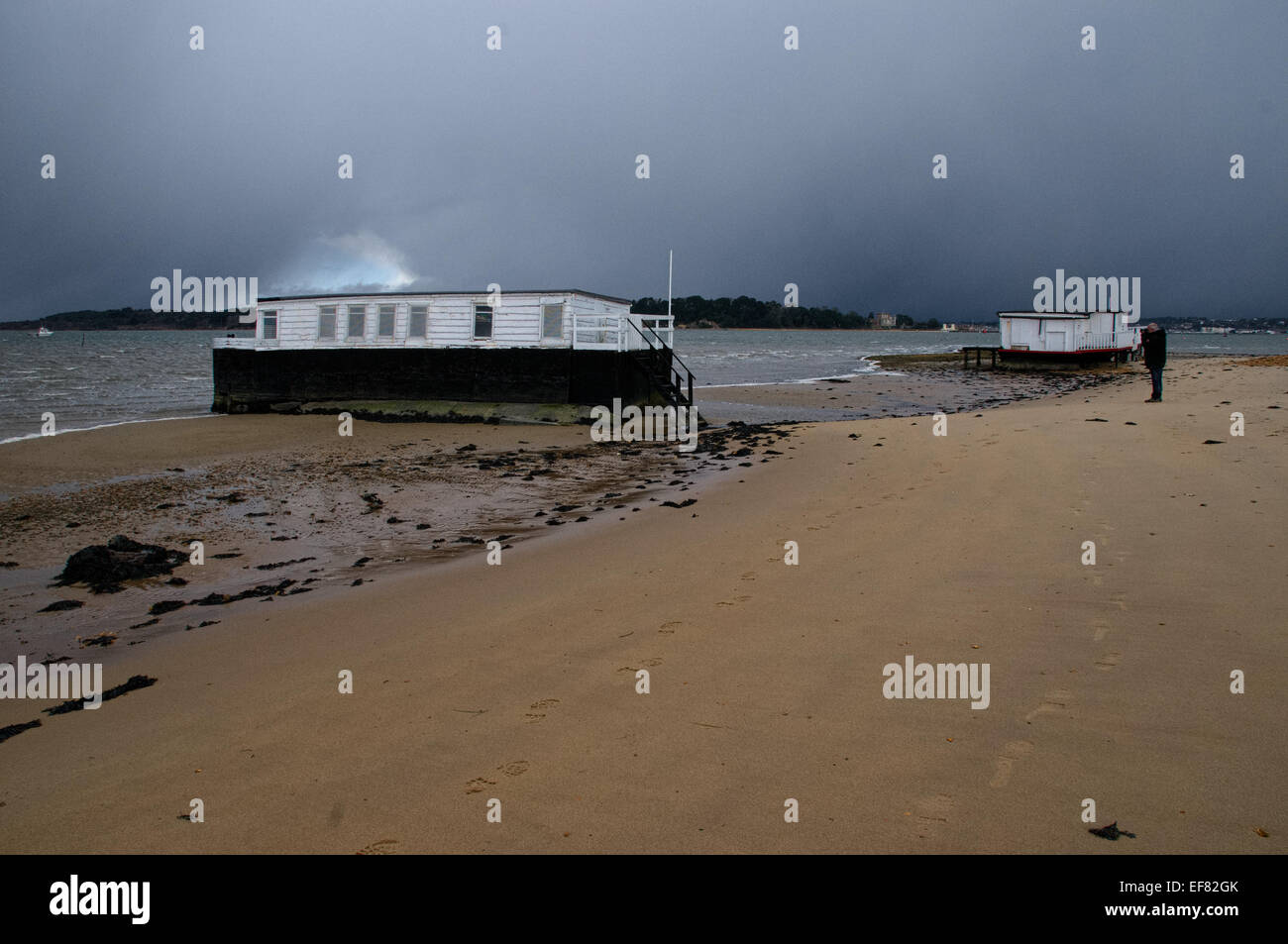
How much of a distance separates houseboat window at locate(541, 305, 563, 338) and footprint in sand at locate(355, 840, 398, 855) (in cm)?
2400

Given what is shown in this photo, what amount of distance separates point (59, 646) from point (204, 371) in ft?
190

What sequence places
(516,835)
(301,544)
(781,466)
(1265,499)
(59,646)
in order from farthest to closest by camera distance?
(781,466)
(301,544)
(1265,499)
(59,646)
(516,835)

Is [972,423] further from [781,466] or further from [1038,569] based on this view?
[1038,569]

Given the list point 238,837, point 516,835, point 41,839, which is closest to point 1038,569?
point 516,835

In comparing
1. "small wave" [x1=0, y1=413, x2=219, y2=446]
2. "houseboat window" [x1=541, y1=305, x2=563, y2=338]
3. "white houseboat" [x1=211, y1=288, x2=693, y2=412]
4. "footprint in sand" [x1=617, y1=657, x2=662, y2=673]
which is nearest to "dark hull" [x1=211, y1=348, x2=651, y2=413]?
"white houseboat" [x1=211, y1=288, x2=693, y2=412]

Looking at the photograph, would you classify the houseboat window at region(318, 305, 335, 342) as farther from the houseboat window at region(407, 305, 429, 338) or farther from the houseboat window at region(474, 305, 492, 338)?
the houseboat window at region(474, 305, 492, 338)

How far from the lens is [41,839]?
3.79 metres

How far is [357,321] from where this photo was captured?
1184 inches

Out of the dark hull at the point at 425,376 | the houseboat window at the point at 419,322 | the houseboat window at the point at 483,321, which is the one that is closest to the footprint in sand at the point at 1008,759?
the dark hull at the point at 425,376

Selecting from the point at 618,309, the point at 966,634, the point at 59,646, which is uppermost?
the point at 618,309

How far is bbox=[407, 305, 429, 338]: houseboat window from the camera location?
2895cm

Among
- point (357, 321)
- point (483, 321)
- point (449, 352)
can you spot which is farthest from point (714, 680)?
point (357, 321)

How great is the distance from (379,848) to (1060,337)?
183 ft

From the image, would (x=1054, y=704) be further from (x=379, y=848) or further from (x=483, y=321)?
(x=483, y=321)
